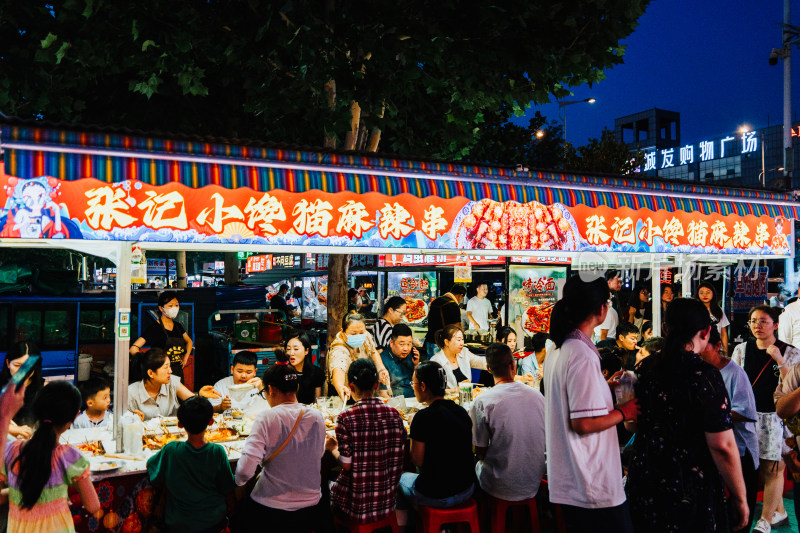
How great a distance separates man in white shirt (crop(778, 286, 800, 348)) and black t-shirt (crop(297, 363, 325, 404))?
19.7 feet

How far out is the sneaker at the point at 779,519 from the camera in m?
4.77

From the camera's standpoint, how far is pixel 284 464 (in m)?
3.54

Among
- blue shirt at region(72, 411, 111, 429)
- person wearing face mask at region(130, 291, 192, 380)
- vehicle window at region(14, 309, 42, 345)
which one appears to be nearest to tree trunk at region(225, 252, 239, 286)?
vehicle window at region(14, 309, 42, 345)

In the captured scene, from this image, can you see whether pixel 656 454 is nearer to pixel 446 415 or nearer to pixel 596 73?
pixel 446 415

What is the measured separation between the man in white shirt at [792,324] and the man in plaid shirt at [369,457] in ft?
20.2

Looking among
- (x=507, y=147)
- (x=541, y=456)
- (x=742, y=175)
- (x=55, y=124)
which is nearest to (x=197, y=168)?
(x=55, y=124)

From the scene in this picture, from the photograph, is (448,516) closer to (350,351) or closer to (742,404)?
(742,404)

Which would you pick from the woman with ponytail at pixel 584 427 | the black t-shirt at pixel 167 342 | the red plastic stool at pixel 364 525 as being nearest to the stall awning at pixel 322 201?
the red plastic stool at pixel 364 525

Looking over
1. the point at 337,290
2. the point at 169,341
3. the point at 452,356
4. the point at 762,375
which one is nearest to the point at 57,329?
the point at 169,341

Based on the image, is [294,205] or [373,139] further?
[373,139]

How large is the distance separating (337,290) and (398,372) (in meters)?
2.68

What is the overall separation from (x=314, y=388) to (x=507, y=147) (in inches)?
334

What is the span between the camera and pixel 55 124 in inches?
161

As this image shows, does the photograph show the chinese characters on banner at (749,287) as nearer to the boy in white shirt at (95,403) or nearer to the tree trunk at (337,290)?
the tree trunk at (337,290)
